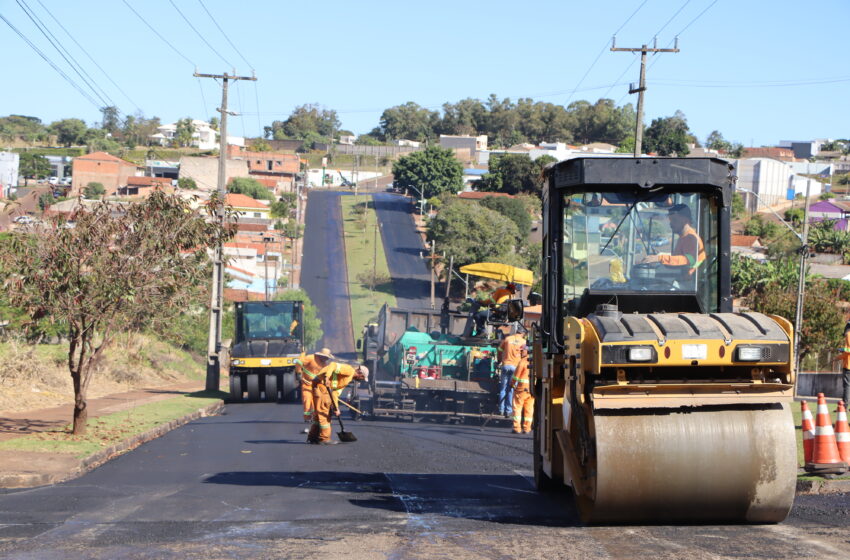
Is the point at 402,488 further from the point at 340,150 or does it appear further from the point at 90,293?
the point at 340,150

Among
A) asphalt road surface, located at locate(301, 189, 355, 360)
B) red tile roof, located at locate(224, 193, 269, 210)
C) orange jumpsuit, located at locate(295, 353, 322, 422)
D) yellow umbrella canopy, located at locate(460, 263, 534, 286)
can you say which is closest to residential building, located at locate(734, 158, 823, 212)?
asphalt road surface, located at locate(301, 189, 355, 360)

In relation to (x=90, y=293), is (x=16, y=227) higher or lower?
higher

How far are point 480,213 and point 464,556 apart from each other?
62.4 metres

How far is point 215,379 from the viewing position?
1100 inches

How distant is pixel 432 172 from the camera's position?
109 meters

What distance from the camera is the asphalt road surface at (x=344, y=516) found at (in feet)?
23.8

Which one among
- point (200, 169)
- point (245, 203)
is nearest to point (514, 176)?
point (245, 203)

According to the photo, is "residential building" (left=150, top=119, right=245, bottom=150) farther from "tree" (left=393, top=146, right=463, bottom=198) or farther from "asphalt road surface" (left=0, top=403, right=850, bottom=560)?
"asphalt road surface" (left=0, top=403, right=850, bottom=560)

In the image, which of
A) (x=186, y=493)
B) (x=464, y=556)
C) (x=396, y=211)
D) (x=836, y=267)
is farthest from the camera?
(x=396, y=211)

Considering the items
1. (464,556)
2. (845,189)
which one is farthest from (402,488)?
(845,189)

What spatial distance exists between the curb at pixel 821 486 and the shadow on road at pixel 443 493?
8.28 ft

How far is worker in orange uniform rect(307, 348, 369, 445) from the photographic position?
48.1 feet

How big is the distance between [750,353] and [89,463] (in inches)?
351

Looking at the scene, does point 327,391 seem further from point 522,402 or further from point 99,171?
point 99,171
